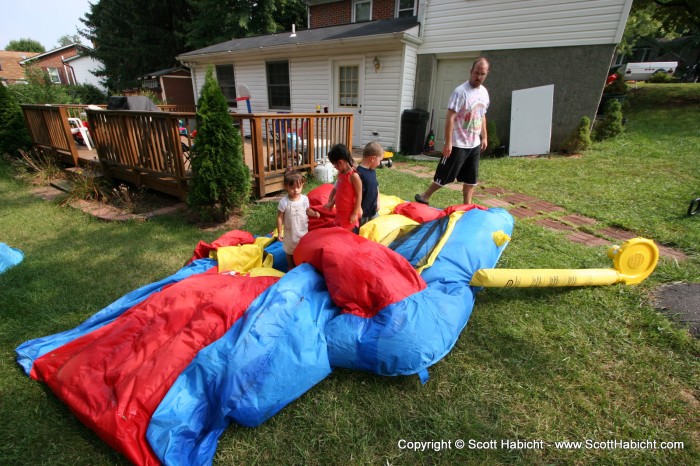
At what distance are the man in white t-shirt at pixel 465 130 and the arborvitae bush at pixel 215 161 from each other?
242 cm

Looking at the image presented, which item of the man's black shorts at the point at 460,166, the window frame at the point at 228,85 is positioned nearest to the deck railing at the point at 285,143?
the man's black shorts at the point at 460,166

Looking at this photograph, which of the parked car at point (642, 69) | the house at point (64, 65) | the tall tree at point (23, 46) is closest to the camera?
the parked car at point (642, 69)

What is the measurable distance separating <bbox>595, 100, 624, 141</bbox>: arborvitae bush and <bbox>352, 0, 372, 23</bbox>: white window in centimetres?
842

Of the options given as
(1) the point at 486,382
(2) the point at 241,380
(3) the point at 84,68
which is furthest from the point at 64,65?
(1) the point at 486,382

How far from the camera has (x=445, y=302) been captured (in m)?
2.02

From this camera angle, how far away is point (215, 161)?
159 inches

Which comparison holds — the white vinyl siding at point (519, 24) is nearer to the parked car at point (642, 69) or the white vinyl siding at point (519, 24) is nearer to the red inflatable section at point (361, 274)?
the red inflatable section at point (361, 274)

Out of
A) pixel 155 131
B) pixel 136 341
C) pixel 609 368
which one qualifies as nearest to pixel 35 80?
pixel 155 131

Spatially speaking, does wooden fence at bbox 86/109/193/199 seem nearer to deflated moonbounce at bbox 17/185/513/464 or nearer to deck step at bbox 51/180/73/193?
deck step at bbox 51/180/73/193

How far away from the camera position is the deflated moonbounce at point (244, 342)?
1525 mm

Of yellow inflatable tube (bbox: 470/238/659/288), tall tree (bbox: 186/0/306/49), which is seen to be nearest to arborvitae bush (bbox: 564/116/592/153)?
yellow inflatable tube (bbox: 470/238/659/288)

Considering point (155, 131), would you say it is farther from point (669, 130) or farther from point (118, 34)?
point (118, 34)

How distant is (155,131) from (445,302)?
14.9 feet

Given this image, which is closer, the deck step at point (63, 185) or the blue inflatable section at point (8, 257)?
the blue inflatable section at point (8, 257)
